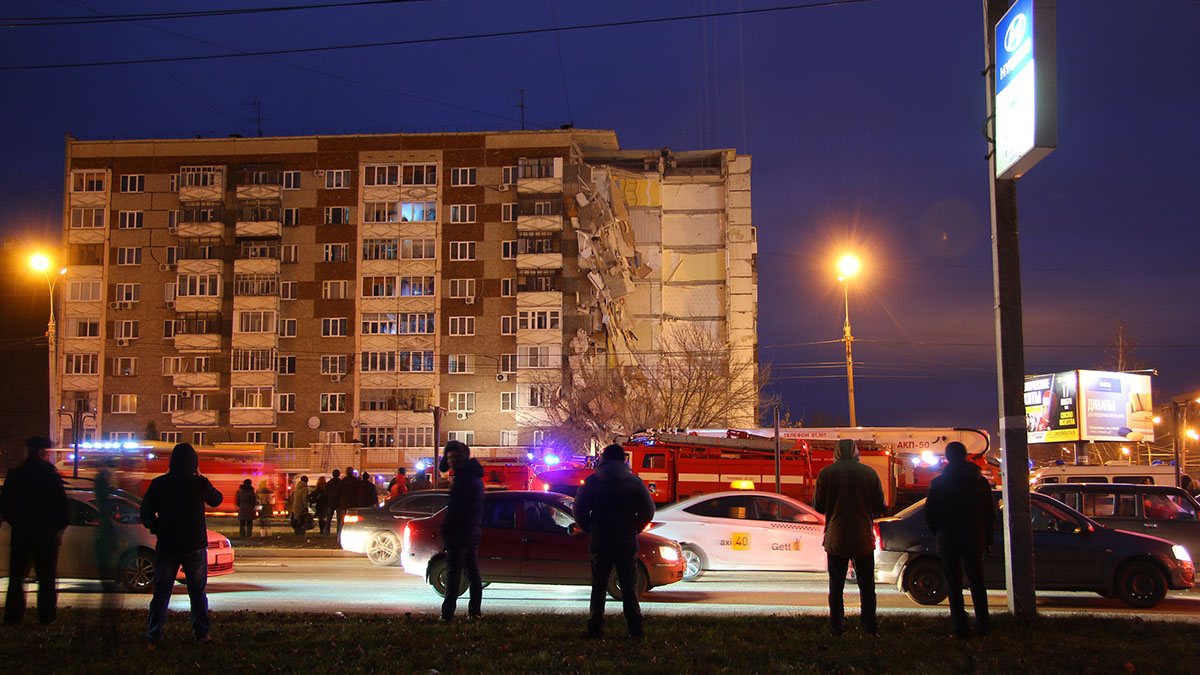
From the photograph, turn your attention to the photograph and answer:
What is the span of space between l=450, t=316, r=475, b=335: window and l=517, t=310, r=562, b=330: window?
3.61 metres

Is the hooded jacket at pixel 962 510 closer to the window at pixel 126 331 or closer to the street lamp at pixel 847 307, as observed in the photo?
the street lamp at pixel 847 307

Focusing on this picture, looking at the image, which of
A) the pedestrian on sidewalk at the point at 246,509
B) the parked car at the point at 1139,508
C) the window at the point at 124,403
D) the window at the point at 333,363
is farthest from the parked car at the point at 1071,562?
the window at the point at 124,403

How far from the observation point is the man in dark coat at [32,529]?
966 centimetres

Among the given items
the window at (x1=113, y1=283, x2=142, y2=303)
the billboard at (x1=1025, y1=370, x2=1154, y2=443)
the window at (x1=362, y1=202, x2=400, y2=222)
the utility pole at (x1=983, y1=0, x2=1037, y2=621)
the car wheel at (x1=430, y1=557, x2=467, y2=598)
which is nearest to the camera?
the utility pole at (x1=983, y1=0, x2=1037, y2=621)

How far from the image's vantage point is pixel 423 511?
750 inches

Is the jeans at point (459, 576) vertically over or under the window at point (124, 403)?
under

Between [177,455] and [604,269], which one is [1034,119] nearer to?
[177,455]

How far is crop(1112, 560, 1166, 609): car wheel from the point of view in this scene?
13766mm

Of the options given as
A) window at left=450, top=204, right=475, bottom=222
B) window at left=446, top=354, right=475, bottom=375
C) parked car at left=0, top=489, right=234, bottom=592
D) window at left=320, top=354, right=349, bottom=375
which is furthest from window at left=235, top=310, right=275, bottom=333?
parked car at left=0, top=489, right=234, bottom=592

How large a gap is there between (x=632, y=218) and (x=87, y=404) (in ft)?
138

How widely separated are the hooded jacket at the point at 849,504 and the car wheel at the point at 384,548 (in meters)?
11.8

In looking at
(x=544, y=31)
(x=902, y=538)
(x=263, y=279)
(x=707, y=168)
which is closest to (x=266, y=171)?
(x=263, y=279)

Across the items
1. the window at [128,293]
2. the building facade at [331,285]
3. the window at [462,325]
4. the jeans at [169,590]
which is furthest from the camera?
the window at [128,293]

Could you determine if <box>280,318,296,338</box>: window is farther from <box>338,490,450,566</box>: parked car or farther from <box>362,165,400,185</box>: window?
<box>338,490,450,566</box>: parked car
